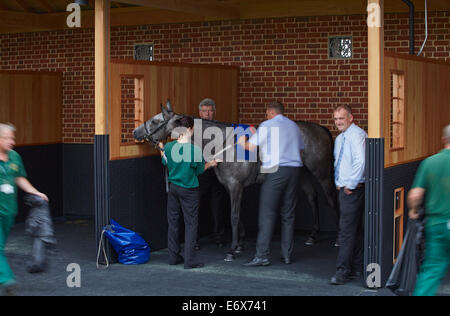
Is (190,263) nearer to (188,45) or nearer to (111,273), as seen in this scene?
(111,273)

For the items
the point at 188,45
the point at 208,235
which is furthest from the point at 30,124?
the point at 208,235

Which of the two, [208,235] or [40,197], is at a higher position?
[40,197]

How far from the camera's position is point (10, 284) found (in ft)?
20.0

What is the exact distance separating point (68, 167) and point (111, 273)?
4.54m

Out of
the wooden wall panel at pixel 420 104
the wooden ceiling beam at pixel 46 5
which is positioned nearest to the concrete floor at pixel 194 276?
the wooden wall panel at pixel 420 104

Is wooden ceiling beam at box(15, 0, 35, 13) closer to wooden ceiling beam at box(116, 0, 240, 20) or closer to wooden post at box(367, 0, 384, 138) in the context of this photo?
wooden ceiling beam at box(116, 0, 240, 20)

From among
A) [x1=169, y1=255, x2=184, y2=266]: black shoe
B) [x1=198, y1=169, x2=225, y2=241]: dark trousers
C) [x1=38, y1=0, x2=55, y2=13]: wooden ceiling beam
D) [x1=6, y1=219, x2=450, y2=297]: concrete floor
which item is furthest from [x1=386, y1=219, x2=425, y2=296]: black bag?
[x1=38, y1=0, x2=55, y2=13]: wooden ceiling beam

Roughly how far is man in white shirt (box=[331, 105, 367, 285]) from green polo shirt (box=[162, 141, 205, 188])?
151 centimetres

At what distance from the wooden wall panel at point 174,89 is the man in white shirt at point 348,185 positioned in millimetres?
2477

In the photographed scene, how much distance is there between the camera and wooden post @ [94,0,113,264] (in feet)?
26.1

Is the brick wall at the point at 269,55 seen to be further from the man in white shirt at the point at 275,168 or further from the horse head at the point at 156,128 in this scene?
the horse head at the point at 156,128

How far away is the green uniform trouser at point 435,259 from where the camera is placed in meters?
5.31
